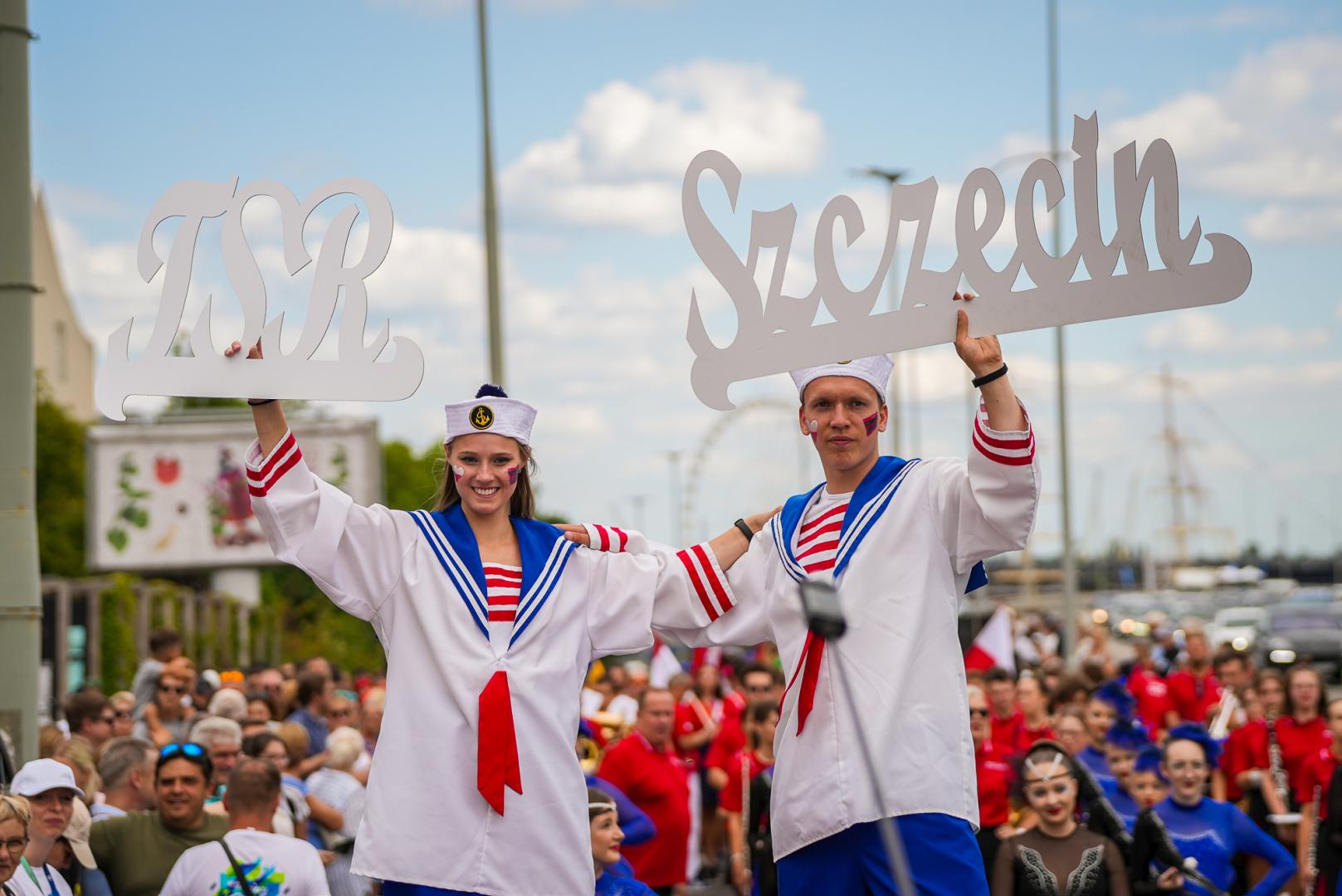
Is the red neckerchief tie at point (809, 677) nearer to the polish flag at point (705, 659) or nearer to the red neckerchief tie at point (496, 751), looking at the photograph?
the red neckerchief tie at point (496, 751)

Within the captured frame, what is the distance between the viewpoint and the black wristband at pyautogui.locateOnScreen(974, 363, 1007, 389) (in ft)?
15.9

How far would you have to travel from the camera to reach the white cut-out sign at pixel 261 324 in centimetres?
526

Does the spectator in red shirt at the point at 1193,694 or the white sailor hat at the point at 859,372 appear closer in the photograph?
the white sailor hat at the point at 859,372

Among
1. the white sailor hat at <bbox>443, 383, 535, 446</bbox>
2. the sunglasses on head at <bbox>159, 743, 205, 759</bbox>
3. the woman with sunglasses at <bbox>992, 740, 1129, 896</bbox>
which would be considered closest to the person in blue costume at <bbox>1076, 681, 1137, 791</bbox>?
the woman with sunglasses at <bbox>992, 740, 1129, 896</bbox>

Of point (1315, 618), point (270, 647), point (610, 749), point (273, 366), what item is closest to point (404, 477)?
point (270, 647)

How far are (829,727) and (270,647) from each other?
112ft

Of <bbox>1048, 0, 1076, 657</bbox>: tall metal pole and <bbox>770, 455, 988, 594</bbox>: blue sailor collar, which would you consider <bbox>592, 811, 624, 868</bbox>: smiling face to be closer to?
<bbox>770, 455, 988, 594</bbox>: blue sailor collar

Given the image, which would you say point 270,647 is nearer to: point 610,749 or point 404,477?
point 610,749

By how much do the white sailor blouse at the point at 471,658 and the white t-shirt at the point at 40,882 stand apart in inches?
59.4

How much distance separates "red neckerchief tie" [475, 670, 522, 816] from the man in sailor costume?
0.77 metres

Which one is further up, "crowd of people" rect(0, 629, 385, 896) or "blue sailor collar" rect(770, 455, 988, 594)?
"blue sailor collar" rect(770, 455, 988, 594)

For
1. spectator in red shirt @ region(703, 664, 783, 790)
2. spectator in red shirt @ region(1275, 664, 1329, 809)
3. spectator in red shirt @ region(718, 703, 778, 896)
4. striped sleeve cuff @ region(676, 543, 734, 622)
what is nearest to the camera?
striped sleeve cuff @ region(676, 543, 734, 622)

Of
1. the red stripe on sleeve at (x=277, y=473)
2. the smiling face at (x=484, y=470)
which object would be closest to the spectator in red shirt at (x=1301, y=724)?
Answer: the smiling face at (x=484, y=470)

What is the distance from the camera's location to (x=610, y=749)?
11.1 meters
